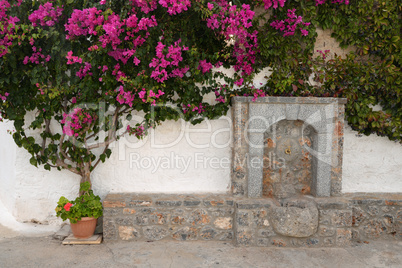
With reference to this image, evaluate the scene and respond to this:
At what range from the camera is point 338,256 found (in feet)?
11.8

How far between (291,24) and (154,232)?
2.80 metres

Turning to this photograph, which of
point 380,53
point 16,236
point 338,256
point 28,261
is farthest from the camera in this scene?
point 380,53

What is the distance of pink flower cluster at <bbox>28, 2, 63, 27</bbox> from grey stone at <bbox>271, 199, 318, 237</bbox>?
9.89ft

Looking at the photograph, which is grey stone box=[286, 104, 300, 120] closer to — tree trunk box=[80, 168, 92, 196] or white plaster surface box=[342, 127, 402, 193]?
white plaster surface box=[342, 127, 402, 193]

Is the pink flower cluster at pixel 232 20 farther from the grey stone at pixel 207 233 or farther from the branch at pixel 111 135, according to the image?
the grey stone at pixel 207 233

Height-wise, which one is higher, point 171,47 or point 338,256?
point 171,47

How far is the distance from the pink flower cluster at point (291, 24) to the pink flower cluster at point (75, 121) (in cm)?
235

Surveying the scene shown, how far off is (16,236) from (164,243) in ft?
5.41

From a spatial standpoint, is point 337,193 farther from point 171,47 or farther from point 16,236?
point 16,236

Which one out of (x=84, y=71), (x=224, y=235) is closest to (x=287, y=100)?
(x=224, y=235)

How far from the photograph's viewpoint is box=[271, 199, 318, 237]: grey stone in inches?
146

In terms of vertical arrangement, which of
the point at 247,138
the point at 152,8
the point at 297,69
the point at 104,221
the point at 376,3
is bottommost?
the point at 104,221

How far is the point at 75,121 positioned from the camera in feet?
12.1

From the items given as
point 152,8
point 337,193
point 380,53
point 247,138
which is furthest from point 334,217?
point 152,8
